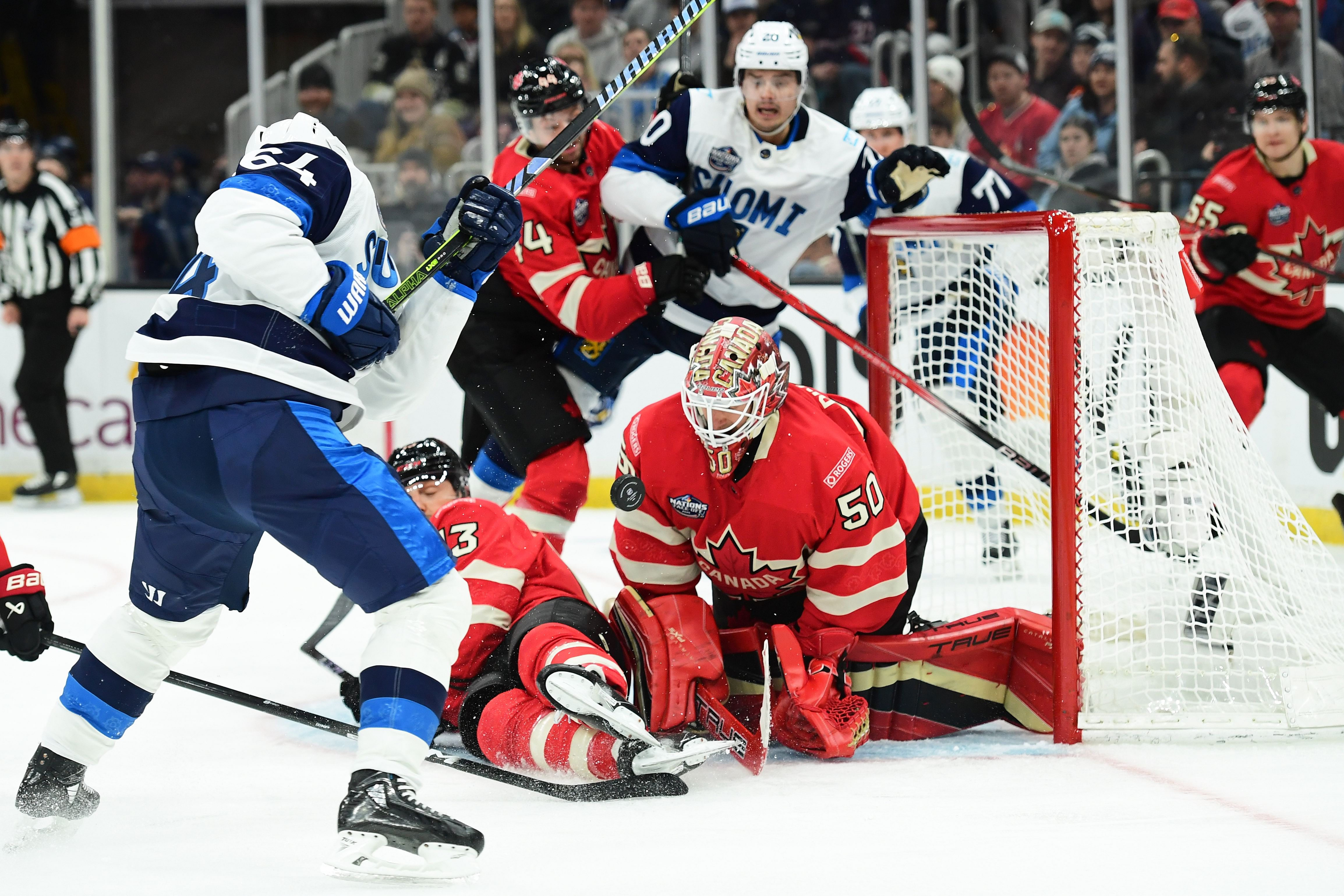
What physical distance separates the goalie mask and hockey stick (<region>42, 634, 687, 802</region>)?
535 millimetres

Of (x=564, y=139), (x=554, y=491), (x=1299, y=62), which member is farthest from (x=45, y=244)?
(x=1299, y=62)

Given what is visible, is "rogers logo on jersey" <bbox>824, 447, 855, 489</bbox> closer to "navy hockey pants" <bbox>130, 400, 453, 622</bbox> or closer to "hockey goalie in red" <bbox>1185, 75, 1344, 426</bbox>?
"navy hockey pants" <bbox>130, 400, 453, 622</bbox>

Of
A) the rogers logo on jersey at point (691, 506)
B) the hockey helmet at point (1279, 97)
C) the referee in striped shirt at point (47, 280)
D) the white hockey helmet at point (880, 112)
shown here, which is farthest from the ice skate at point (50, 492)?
the hockey helmet at point (1279, 97)

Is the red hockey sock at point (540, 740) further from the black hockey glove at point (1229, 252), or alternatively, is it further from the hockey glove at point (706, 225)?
the black hockey glove at point (1229, 252)

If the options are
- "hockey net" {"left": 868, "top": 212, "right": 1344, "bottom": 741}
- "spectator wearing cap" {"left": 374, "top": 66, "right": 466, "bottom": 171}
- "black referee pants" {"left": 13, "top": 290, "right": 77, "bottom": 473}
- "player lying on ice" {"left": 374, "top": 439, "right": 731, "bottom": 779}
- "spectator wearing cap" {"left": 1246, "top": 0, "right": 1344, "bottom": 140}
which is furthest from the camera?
"spectator wearing cap" {"left": 374, "top": 66, "right": 466, "bottom": 171}

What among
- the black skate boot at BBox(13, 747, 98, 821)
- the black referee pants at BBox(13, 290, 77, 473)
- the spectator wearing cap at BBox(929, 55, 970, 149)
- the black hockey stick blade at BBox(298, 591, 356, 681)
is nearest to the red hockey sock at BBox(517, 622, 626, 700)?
the black skate boot at BBox(13, 747, 98, 821)

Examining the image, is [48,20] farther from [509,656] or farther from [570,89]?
[509,656]

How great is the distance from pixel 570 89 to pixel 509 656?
1.40 meters

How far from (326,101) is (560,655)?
16.1ft

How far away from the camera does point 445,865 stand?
204cm

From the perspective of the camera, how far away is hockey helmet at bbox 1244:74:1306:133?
4074 millimetres

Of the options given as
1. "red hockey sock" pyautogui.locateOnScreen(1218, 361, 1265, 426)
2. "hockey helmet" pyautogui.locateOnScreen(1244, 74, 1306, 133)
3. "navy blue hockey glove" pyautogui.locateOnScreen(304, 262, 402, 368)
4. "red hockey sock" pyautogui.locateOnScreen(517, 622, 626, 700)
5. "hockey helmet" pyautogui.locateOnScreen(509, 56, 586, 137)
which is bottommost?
"red hockey sock" pyautogui.locateOnScreen(517, 622, 626, 700)

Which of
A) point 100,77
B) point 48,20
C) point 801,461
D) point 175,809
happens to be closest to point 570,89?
point 801,461

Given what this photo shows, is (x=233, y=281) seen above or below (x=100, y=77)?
below
